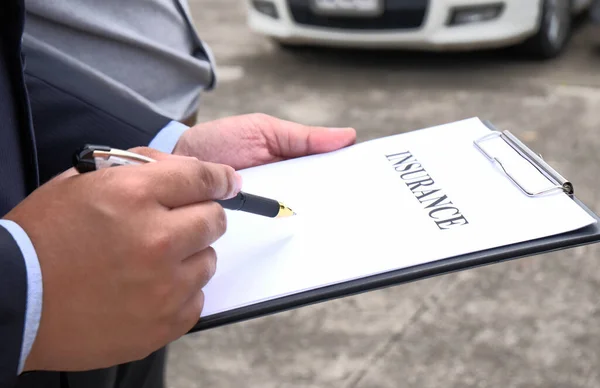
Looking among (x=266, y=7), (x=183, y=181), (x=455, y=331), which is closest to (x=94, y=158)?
(x=183, y=181)

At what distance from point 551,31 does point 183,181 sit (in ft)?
12.0

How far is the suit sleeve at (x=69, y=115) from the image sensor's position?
1.07 metres

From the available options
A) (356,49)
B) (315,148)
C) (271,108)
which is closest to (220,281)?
(315,148)

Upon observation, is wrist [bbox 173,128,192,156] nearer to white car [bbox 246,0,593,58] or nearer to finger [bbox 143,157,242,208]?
finger [bbox 143,157,242,208]

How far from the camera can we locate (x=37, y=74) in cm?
107

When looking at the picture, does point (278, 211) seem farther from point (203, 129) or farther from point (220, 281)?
point (203, 129)

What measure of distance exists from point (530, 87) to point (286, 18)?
1.37 m

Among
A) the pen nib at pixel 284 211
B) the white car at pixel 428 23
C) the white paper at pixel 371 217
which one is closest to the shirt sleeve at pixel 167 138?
the white paper at pixel 371 217

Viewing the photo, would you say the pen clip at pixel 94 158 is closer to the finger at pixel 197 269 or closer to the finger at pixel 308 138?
the finger at pixel 197 269

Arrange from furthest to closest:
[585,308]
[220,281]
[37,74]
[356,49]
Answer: [356,49], [585,308], [37,74], [220,281]

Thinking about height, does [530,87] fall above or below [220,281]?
below

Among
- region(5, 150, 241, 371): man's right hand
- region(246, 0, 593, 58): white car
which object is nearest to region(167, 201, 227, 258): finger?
region(5, 150, 241, 371): man's right hand

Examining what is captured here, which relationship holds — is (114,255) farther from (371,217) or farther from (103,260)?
(371,217)

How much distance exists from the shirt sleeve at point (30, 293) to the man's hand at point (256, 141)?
49 centimetres
